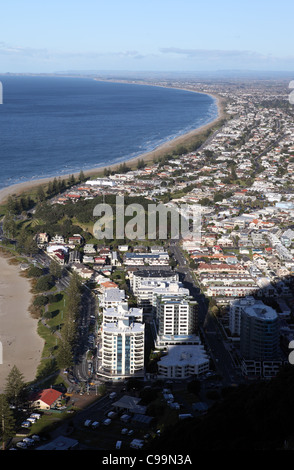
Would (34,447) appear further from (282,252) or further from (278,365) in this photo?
(282,252)

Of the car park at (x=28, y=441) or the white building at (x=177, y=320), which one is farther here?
the white building at (x=177, y=320)

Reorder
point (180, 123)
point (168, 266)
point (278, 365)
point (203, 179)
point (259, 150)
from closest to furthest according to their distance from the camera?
point (278, 365), point (168, 266), point (203, 179), point (259, 150), point (180, 123)

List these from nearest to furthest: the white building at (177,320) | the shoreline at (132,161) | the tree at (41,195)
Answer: the white building at (177,320) → the tree at (41,195) → the shoreline at (132,161)

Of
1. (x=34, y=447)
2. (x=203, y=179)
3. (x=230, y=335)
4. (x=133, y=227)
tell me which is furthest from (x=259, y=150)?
(x=34, y=447)

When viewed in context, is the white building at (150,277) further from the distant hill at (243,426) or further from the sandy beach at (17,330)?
the distant hill at (243,426)

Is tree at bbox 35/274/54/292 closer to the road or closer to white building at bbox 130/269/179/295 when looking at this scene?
white building at bbox 130/269/179/295

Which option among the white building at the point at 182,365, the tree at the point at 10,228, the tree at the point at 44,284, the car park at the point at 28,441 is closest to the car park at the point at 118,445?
the car park at the point at 28,441

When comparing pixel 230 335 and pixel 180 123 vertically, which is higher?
pixel 180 123
